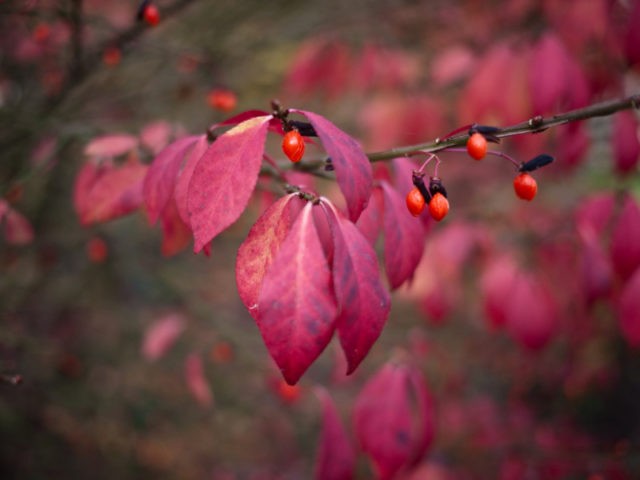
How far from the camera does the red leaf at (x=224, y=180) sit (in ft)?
1.87

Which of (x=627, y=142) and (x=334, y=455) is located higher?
(x=627, y=142)

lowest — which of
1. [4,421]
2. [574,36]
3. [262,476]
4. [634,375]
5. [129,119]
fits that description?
[634,375]

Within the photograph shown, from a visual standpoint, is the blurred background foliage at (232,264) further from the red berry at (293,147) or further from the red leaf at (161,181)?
the red berry at (293,147)

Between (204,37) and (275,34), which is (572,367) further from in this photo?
(204,37)

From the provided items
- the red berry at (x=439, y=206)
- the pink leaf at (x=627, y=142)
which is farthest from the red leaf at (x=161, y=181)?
the pink leaf at (x=627, y=142)

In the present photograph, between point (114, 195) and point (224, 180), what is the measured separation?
0.43 m

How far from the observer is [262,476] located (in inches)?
107

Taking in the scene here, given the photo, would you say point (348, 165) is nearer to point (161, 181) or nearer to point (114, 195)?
point (161, 181)

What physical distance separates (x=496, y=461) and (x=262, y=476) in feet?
4.20

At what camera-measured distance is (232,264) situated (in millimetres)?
3518

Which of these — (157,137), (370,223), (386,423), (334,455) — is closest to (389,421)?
(386,423)

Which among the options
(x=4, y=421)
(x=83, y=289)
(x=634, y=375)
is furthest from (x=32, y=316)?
(x=634, y=375)

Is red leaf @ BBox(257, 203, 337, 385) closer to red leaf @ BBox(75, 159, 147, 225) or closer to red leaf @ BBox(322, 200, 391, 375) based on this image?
red leaf @ BBox(322, 200, 391, 375)

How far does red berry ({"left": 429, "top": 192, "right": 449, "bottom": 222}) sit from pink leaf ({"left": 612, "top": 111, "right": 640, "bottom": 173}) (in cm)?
103
